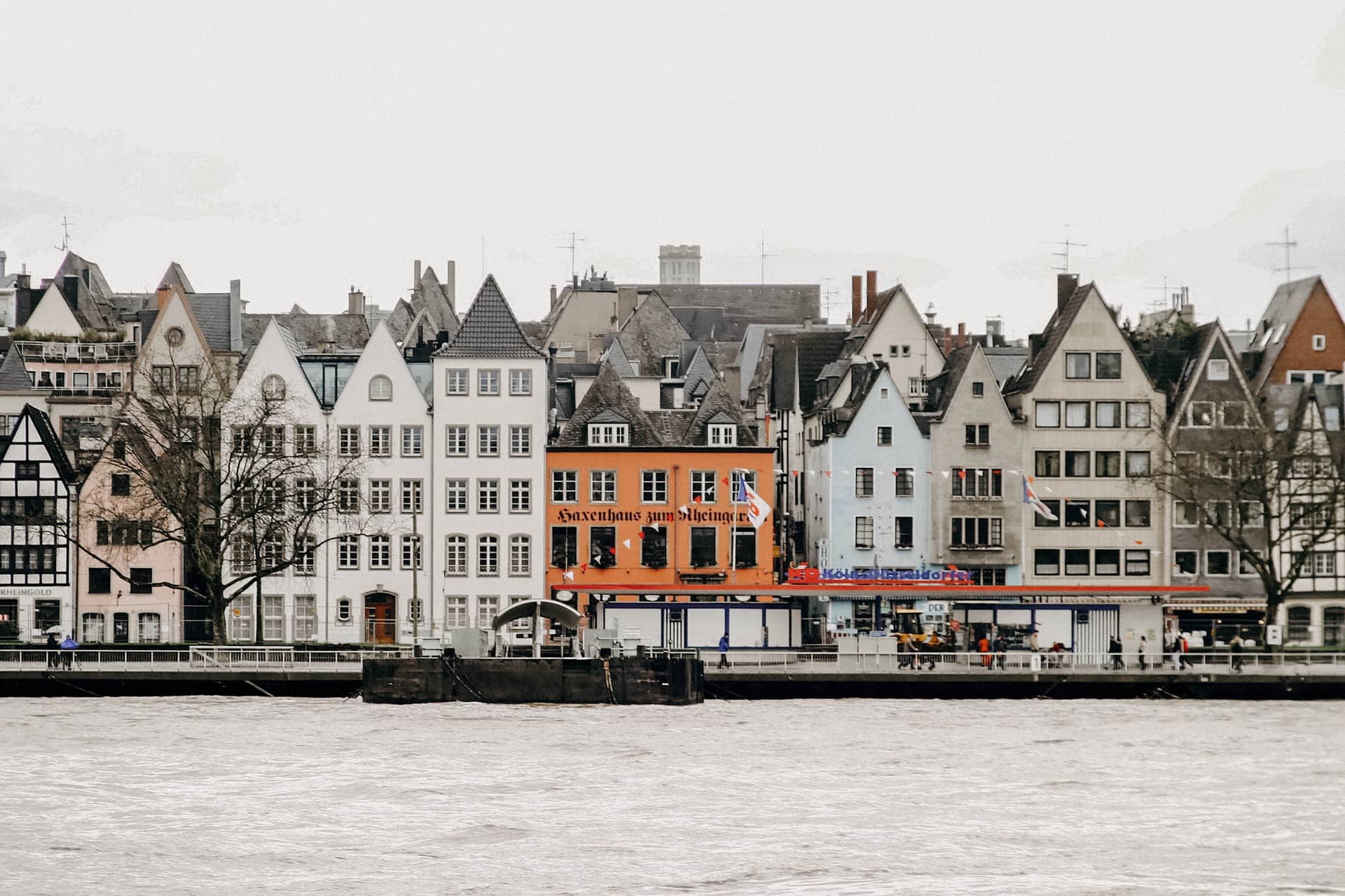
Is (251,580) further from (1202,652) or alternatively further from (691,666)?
(1202,652)

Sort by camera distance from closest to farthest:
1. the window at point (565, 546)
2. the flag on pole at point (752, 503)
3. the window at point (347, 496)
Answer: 1. the flag on pole at point (752, 503)
2. the window at point (347, 496)
3. the window at point (565, 546)

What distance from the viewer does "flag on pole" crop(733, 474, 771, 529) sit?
87.9 meters

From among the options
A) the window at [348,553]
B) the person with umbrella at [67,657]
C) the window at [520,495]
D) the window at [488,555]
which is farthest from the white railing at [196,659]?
the window at [520,495]

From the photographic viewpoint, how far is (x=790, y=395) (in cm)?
11088

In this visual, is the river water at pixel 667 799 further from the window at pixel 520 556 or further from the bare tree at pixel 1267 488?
the window at pixel 520 556

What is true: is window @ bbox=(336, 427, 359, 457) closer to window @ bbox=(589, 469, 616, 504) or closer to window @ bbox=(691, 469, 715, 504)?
window @ bbox=(589, 469, 616, 504)

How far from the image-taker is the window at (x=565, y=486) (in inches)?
3718

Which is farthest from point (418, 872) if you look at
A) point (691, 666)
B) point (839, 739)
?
point (691, 666)

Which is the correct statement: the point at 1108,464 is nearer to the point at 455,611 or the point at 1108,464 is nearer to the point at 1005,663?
the point at 1005,663

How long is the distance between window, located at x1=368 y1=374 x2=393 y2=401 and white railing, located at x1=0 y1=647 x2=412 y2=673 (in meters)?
16.8

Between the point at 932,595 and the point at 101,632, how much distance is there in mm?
36133

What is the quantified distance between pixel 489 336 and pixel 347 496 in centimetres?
940

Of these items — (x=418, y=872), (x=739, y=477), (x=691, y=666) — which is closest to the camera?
(x=418, y=872)

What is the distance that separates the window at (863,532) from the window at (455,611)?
18.0 m
